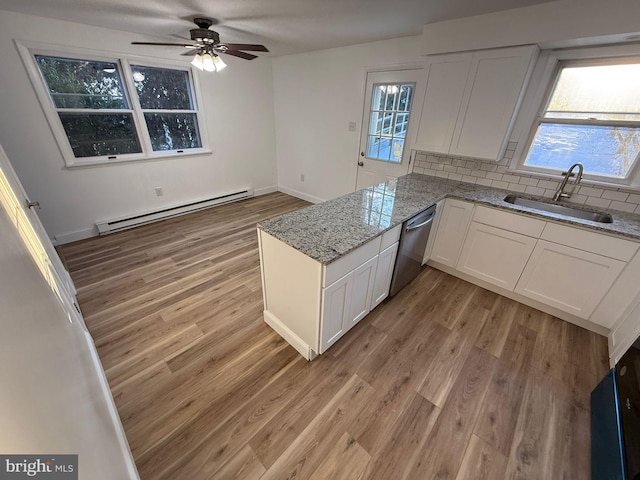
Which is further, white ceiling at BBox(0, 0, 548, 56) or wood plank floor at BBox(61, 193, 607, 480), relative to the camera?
white ceiling at BBox(0, 0, 548, 56)

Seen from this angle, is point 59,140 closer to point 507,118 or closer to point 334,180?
point 334,180

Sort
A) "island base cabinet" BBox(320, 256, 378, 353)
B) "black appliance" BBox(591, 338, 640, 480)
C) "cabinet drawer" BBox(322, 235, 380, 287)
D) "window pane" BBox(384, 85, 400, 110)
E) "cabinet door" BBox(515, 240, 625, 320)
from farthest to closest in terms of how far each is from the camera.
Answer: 1. "window pane" BBox(384, 85, 400, 110)
2. "cabinet door" BBox(515, 240, 625, 320)
3. "island base cabinet" BBox(320, 256, 378, 353)
4. "cabinet drawer" BBox(322, 235, 380, 287)
5. "black appliance" BBox(591, 338, 640, 480)

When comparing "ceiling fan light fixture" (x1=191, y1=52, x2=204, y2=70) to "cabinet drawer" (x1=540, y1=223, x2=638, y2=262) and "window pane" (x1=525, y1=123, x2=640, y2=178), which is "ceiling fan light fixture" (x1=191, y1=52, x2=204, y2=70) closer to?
"window pane" (x1=525, y1=123, x2=640, y2=178)

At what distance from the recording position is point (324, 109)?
3.86 meters

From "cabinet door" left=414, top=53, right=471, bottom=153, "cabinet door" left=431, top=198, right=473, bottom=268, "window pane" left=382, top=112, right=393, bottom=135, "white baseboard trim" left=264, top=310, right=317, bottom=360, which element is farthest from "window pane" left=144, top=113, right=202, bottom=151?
"cabinet door" left=431, top=198, right=473, bottom=268

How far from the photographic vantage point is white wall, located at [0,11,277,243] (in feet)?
8.21

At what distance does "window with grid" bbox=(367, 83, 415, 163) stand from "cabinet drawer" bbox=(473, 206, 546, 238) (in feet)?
4.49

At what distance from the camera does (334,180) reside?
4152 mm

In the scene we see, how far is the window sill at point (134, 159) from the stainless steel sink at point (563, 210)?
4021mm

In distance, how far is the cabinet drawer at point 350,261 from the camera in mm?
1442

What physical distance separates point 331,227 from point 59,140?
3.32 metres

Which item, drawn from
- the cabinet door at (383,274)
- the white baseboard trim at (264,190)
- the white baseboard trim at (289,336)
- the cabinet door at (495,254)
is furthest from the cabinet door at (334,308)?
the white baseboard trim at (264,190)

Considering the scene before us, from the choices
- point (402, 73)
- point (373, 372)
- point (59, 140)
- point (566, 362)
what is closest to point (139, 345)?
point (373, 372)

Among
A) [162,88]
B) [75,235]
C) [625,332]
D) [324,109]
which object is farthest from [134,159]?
[625,332]
